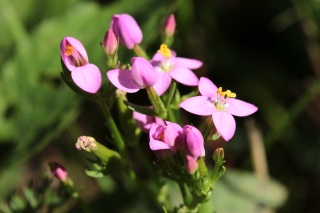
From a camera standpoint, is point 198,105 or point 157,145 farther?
point 198,105

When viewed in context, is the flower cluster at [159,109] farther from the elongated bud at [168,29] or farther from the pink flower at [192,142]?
the elongated bud at [168,29]

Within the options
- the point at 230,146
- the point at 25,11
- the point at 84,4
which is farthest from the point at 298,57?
the point at 25,11

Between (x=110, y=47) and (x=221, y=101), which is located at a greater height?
(x=110, y=47)

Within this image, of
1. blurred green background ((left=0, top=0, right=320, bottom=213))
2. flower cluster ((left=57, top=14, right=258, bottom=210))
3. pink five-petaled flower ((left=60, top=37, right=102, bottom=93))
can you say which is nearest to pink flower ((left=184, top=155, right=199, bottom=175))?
flower cluster ((left=57, top=14, right=258, bottom=210))

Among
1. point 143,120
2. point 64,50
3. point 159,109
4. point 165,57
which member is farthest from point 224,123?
point 64,50

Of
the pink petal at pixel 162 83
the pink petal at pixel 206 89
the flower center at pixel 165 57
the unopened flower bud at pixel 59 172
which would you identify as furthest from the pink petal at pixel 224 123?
the unopened flower bud at pixel 59 172

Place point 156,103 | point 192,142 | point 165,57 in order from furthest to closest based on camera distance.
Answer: point 165,57, point 156,103, point 192,142

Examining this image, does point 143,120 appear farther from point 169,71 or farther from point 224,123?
point 224,123
